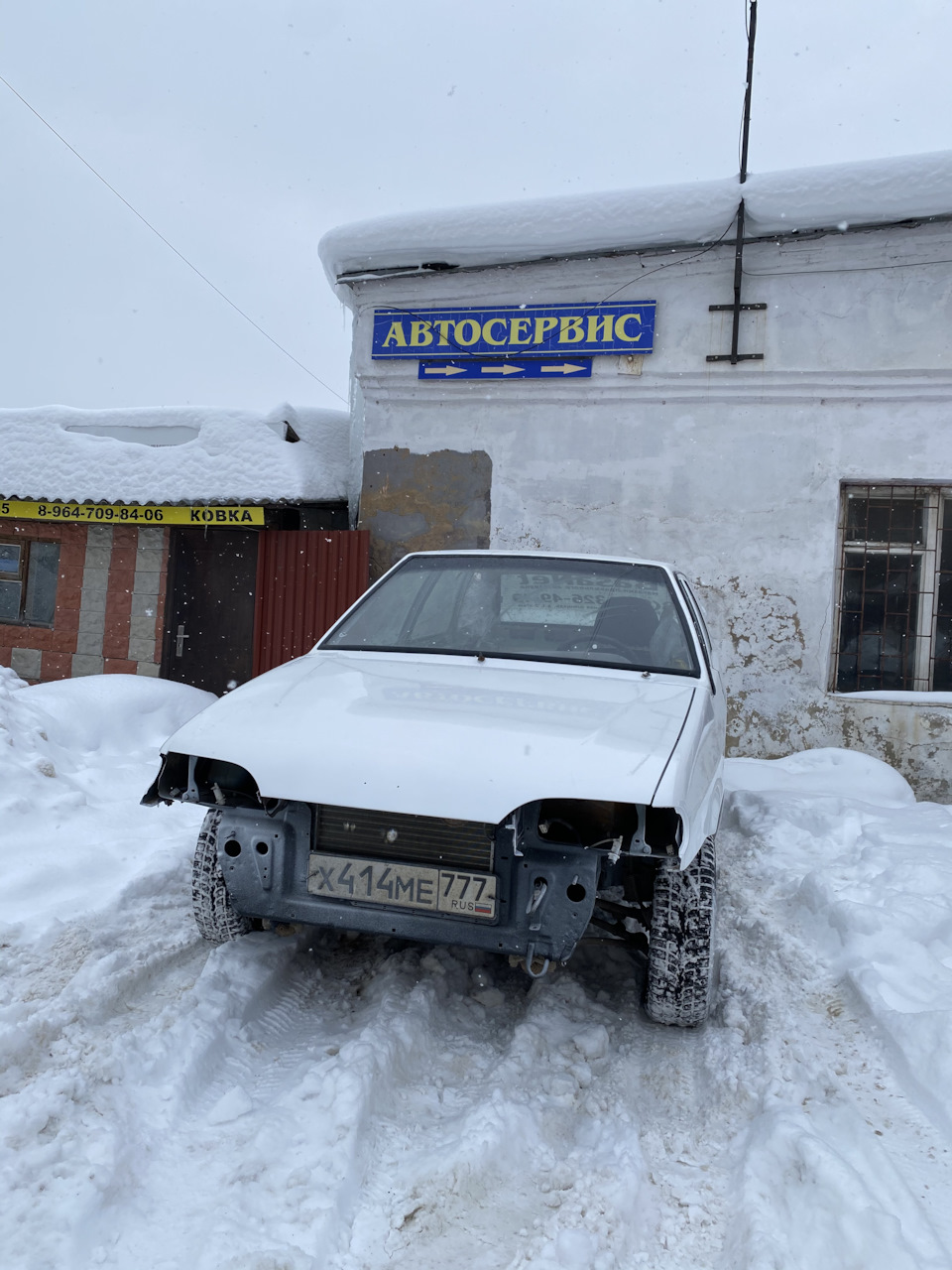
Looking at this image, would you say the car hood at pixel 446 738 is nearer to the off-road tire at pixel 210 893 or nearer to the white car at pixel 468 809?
the white car at pixel 468 809

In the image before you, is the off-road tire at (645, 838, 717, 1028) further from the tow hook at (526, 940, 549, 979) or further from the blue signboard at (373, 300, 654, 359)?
the blue signboard at (373, 300, 654, 359)

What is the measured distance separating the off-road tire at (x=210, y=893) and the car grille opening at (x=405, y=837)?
55cm

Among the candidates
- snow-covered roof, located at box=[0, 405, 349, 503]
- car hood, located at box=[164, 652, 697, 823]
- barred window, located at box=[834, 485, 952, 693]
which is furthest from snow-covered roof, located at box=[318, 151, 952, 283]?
car hood, located at box=[164, 652, 697, 823]

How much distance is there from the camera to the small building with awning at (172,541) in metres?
8.49

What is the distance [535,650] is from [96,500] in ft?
23.0

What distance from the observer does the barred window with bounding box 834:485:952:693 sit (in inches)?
292

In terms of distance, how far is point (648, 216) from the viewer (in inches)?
297

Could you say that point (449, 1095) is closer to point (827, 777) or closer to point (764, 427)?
point (827, 777)

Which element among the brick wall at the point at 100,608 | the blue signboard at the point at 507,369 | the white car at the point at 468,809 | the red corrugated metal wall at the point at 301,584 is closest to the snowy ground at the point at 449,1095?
the white car at the point at 468,809

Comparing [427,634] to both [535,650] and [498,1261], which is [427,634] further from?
[498,1261]

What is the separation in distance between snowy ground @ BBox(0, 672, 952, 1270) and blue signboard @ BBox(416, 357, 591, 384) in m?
5.58

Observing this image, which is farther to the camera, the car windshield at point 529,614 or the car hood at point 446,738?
the car windshield at point 529,614

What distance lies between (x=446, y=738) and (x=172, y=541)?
753 centimetres

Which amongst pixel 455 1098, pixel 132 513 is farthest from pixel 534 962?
pixel 132 513
